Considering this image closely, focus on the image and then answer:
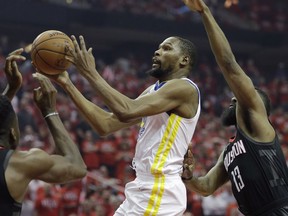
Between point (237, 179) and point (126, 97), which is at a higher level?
point (126, 97)

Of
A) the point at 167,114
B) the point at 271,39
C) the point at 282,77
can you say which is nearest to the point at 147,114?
the point at 167,114

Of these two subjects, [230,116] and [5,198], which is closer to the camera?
[5,198]

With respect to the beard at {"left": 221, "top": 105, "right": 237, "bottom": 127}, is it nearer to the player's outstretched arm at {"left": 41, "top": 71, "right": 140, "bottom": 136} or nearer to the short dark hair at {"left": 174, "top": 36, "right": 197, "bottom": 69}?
the short dark hair at {"left": 174, "top": 36, "right": 197, "bottom": 69}

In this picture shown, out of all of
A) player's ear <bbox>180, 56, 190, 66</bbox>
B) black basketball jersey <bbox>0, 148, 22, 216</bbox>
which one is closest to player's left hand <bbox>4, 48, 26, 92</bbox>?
black basketball jersey <bbox>0, 148, 22, 216</bbox>

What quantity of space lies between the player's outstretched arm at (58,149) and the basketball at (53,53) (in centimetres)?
45

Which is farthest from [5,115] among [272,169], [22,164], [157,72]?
[272,169]

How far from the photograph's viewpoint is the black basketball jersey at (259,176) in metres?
4.97

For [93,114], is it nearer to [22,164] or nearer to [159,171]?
[159,171]

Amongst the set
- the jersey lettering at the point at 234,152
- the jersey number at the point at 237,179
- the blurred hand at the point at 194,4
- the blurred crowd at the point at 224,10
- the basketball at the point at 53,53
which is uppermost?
the blurred hand at the point at 194,4

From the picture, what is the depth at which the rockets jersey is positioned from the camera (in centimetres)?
486

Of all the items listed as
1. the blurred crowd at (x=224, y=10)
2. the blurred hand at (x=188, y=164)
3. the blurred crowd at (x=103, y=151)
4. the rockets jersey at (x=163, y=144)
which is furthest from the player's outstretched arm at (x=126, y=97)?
the blurred crowd at (x=224, y=10)

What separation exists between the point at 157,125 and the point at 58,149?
3.42ft

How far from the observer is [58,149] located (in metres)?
4.14

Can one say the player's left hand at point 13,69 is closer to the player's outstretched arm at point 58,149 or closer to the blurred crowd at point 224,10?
the player's outstretched arm at point 58,149
